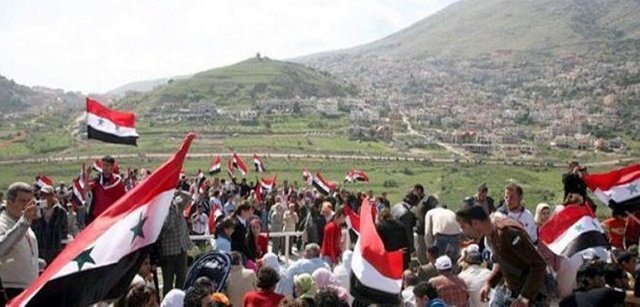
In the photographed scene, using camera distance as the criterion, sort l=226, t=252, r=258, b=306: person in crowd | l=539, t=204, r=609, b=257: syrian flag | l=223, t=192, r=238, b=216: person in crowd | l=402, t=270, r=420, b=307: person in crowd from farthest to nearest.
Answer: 1. l=223, t=192, r=238, b=216: person in crowd
2. l=539, t=204, r=609, b=257: syrian flag
3. l=226, t=252, r=258, b=306: person in crowd
4. l=402, t=270, r=420, b=307: person in crowd

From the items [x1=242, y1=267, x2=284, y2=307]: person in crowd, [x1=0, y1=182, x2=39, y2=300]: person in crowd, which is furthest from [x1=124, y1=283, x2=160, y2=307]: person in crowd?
[x1=242, y1=267, x2=284, y2=307]: person in crowd

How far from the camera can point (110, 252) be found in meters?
5.25

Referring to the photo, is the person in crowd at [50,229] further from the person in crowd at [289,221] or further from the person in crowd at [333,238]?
the person in crowd at [289,221]

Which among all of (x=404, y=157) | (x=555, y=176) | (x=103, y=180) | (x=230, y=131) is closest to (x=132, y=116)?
(x=103, y=180)

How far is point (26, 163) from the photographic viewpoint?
9662 cm

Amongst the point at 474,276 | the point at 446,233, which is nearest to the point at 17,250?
the point at 474,276

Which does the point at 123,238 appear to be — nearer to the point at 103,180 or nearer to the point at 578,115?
the point at 103,180

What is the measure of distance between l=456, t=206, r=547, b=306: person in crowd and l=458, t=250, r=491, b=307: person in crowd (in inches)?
73.7

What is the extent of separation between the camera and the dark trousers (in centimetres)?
1005

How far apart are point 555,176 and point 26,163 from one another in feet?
193

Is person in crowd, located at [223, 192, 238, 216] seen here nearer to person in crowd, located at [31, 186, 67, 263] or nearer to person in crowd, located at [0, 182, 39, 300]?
person in crowd, located at [31, 186, 67, 263]

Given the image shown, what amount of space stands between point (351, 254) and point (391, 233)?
1910 mm

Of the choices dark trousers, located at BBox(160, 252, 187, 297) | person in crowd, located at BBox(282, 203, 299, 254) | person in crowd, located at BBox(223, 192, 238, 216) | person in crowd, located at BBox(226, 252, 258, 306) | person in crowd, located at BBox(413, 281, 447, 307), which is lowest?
person in crowd, located at BBox(282, 203, 299, 254)

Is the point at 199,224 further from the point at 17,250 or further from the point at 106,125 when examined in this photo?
the point at 17,250
